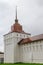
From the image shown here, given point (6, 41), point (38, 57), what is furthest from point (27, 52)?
point (6, 41)

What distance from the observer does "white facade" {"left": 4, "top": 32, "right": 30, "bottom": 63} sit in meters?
43.9

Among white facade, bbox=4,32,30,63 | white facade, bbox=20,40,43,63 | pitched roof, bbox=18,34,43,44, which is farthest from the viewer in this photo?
white facade, bbox=4,32,30,63

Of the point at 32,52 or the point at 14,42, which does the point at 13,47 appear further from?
the point at 32,52

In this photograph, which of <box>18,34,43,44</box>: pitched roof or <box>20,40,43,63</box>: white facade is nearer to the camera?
<box>20,40,43,63</box>: white facade

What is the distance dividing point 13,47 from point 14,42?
1068 millimetres

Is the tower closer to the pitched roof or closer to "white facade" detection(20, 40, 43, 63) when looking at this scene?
"white facade" detection(20, 40, 43, 63)

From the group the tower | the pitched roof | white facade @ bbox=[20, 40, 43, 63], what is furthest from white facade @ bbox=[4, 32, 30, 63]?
the pitched roof

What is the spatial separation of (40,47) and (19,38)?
8784mm

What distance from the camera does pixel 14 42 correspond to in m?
44.2

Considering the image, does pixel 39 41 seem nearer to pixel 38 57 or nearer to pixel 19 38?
pixel 38 57

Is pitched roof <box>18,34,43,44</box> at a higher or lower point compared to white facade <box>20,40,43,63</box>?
higher

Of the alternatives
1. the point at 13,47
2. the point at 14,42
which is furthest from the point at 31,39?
the point at 13,47

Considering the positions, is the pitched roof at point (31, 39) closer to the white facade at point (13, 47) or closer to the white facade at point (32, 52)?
the white facade at point (32, 52)

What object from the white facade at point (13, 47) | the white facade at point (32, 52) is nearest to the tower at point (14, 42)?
the white facade at point (13, 47)
